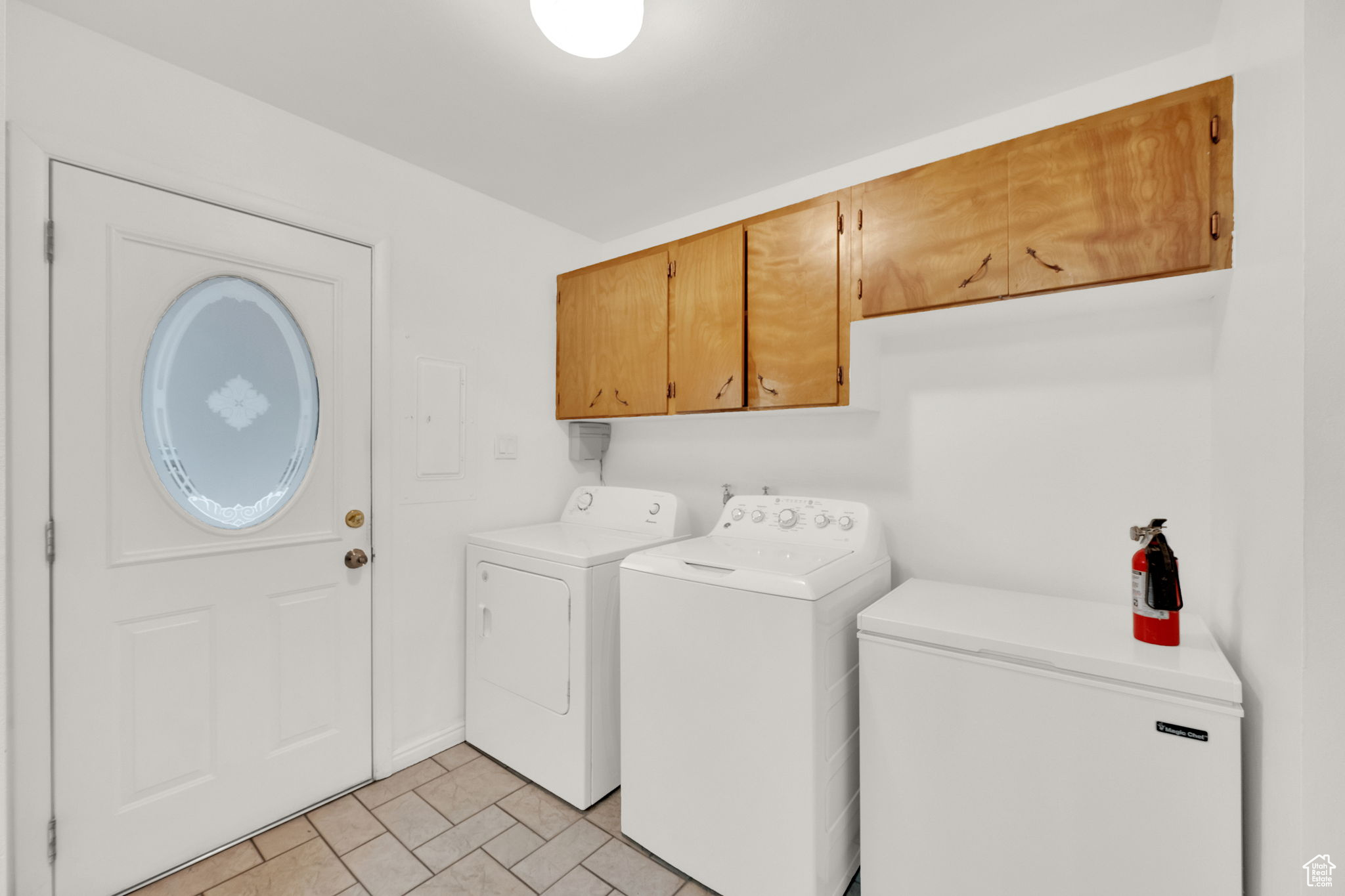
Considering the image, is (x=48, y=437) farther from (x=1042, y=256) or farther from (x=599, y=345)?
(x=1042, y=256)

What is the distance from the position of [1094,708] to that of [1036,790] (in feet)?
0.80

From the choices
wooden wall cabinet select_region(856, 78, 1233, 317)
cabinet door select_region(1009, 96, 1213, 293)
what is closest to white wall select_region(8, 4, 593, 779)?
wooden wall cabinet select_region(856, 78, 1233, 317)

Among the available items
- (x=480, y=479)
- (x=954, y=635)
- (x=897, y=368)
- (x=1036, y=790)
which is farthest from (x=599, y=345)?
(x=1036, y=790)

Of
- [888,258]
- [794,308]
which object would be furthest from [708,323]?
[888,258]

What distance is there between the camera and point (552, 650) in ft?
6.77

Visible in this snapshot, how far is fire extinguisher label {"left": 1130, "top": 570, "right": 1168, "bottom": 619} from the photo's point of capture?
1314mm

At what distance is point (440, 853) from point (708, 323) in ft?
6.83

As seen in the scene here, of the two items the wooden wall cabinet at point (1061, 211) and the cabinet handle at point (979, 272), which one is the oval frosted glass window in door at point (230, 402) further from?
the cabinet handle at point (979, 272)

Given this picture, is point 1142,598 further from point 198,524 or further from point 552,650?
point 198,524

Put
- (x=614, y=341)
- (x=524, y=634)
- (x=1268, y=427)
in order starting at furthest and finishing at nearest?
(x=614, y=341) → (x=524, y=634) → (x=1268, y=427)

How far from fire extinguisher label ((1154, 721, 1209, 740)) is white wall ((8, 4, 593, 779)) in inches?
92.5

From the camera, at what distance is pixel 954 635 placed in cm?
139

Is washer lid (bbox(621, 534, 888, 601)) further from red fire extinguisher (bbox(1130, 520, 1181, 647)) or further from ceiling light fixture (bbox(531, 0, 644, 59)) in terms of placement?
ceiling light fixture (bbox(531, 0, 644, 59))

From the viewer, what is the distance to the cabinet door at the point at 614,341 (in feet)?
7.93
